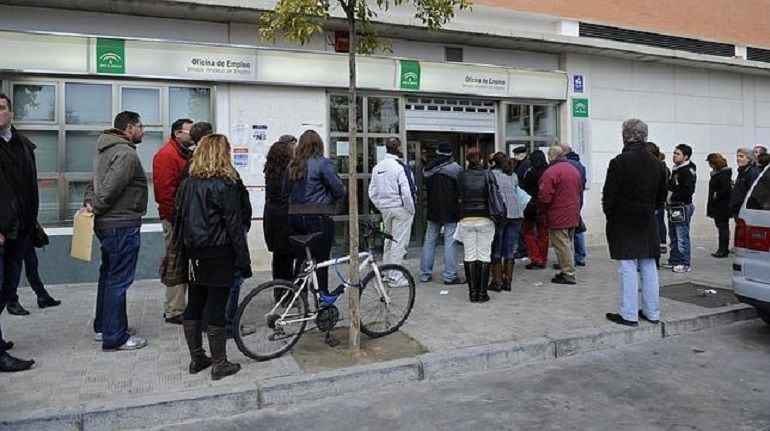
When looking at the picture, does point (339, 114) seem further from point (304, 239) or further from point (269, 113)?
point (304, 239)

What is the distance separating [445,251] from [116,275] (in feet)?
14.0

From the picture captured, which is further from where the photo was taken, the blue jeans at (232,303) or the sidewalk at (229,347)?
the blue jeans at (232,303)

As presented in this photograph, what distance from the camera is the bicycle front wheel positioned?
5629mm

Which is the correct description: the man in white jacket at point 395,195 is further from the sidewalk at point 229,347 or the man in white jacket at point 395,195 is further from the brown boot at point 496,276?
the brown boot at point 496,276

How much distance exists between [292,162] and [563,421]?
3348 mm

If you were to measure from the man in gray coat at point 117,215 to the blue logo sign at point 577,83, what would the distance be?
9.01 metres

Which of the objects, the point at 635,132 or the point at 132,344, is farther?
the point at 635,132

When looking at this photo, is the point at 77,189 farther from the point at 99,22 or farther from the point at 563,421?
the point at 563,421

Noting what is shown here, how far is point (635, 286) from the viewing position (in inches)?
233

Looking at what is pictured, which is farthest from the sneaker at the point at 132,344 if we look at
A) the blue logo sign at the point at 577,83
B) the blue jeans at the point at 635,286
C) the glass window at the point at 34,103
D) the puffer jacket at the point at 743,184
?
the blue logo sign at the point at 577,83

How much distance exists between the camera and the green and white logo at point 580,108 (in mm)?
11836

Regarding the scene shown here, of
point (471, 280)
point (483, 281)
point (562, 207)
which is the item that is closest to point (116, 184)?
point (471, 280)

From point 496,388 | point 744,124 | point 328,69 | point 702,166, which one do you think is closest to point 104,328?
point 496,388

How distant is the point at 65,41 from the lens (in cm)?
805
